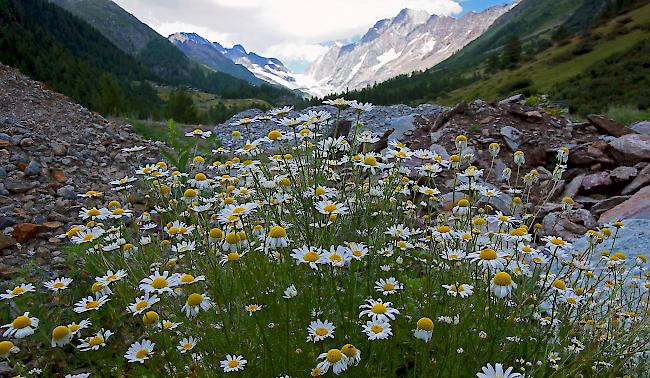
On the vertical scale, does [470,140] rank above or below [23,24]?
below

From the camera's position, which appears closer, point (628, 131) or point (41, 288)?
point (41, 288)

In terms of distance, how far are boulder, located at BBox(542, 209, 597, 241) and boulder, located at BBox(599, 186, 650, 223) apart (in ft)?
0.67

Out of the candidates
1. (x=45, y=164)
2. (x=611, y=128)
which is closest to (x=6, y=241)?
(x=45, y=164)

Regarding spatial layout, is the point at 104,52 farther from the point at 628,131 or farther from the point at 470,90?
the point at 628,131

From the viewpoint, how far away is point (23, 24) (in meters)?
73.8

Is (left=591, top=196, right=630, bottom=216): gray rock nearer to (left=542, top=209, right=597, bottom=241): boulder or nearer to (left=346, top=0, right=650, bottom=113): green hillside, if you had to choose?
(left=542, top=209, right=597, bottom=241): boulder

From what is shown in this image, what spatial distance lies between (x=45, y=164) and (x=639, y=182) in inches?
416

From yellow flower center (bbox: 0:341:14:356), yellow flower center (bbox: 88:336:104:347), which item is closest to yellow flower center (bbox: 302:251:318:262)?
yellow flower center (bbox: 88:336:104:347)

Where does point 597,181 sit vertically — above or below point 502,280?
below

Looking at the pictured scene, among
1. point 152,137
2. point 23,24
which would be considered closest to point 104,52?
point 23,24

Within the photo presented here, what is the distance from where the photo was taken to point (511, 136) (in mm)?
9195

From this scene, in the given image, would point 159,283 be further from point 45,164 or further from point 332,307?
point 45,164

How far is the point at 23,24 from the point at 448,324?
310ft

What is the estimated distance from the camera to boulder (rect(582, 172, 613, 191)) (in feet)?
25.2
